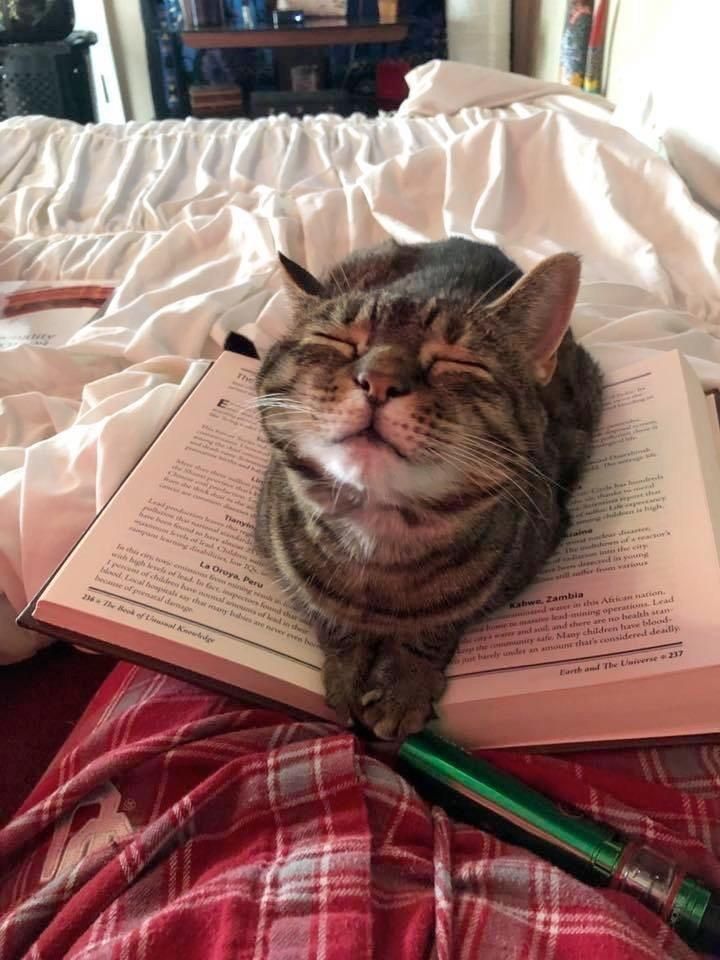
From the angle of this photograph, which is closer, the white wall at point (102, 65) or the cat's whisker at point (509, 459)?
the cat's whisker at point (509, 459)

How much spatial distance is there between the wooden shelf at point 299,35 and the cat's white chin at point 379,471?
8.82 ft

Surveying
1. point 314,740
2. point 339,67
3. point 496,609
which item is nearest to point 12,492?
point 314,740

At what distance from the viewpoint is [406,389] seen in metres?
0.61

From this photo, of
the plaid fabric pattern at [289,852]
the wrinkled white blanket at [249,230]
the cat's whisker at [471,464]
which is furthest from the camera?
the wrinkled white blanket at [249,230]

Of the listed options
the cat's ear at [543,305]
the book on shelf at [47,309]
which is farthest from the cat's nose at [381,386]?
the book on shelf at [47,309]

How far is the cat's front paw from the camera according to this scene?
0.69 meters

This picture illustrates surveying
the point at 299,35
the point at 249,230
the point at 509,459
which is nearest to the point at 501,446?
the point at 509,459

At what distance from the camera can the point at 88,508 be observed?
0.84 m

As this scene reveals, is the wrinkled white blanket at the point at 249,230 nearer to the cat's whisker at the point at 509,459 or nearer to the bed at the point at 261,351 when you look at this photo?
the bed at the point at 261,351

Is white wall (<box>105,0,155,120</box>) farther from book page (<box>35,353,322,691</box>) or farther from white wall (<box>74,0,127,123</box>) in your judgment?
book page (<box>35,353,322,691</box>)

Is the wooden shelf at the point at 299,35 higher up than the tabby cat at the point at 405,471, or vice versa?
the wooden shelf at the point at 299,35

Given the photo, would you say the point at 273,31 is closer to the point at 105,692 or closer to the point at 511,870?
the point at 105,692

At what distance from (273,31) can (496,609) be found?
278cm

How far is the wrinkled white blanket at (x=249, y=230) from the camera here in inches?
35.6
